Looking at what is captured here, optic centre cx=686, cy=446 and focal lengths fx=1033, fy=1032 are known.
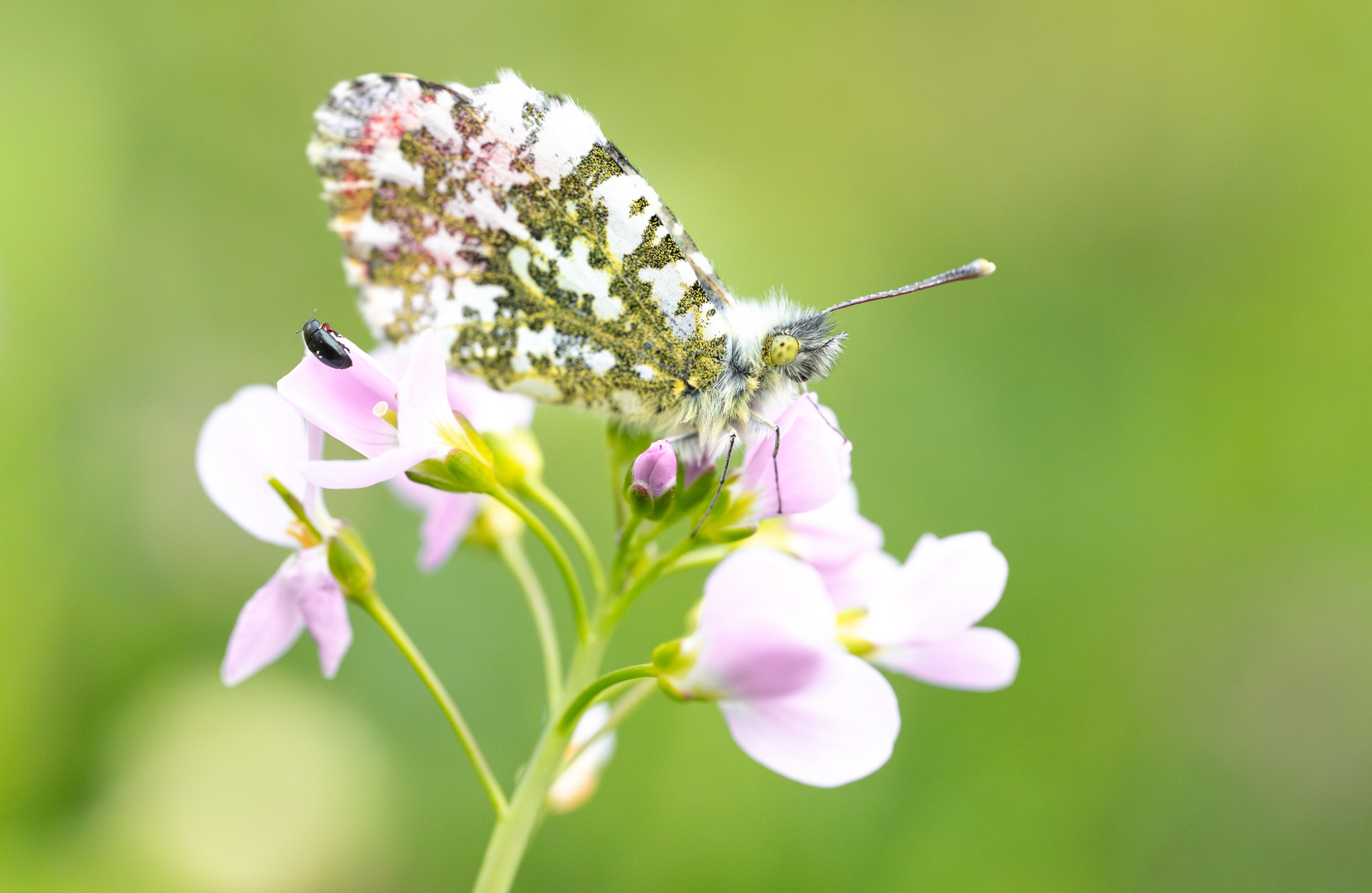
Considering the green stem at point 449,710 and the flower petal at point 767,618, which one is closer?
the flower petal at point 767,618

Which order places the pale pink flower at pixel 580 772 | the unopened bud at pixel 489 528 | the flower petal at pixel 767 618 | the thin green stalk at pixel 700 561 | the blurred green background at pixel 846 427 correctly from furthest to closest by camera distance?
1. the blurred green background at pixel 846 427
2. the unopened bud at pixel 489 528
3. the pale pink flower at pixel 580 772
4. the thin green stalk at pixel 700 561
5. the flower petal at pixel 767 618

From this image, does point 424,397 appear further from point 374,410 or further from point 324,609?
point 324,609

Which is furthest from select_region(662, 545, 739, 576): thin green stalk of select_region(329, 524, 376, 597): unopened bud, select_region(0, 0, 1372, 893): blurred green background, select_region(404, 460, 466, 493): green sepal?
select_region(0, 0, 1372, 893): blurred green background

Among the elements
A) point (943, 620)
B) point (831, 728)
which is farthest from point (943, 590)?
point (831, 728)

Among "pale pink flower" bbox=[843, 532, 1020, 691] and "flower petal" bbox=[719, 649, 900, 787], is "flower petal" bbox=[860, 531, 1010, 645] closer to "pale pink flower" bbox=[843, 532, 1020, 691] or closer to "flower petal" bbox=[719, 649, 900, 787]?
"pale pink flower" bbox=[843, 532, 1020, 691]

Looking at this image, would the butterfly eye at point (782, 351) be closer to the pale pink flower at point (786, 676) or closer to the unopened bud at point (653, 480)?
the unopened bud at point (653, 480)

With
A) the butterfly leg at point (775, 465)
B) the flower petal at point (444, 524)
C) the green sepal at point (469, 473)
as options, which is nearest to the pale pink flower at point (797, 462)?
the butterfly leg at point (775, 465)

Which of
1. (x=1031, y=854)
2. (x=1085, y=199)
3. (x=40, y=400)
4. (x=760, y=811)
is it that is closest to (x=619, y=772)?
(x=760, y=811)
